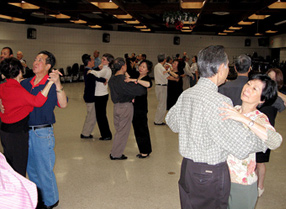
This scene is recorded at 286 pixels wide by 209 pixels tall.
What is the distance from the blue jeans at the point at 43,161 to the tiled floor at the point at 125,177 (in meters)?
0.26

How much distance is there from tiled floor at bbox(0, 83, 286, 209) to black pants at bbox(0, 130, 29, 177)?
0.70 meters

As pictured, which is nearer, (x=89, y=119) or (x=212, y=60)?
(x=212, y=60)

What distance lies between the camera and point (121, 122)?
453 cm

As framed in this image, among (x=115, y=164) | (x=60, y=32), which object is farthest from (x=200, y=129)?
(x=60, y=32)

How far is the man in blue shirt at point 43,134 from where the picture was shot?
290cm

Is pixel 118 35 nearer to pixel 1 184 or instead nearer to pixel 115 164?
pixel 115 164

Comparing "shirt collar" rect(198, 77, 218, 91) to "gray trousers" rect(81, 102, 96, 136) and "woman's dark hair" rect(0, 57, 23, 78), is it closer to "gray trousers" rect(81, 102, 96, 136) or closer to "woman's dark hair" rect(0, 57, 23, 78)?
"woman's dark hair" rect(0, 57, 23, 78)

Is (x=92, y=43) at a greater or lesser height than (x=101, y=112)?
greater

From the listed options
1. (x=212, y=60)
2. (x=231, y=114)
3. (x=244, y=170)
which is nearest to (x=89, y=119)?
(x=244, y=170)

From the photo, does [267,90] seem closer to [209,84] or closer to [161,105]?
[209,84]

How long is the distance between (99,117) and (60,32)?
12.3 metres

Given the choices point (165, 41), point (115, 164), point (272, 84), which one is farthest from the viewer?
point (165, 41)

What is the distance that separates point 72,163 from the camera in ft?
14.7

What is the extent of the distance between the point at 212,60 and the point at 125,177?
8.55ft
